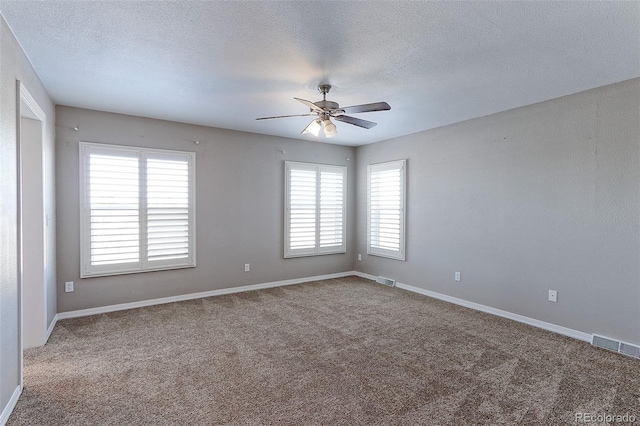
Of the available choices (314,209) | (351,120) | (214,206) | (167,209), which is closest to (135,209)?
(167,209)

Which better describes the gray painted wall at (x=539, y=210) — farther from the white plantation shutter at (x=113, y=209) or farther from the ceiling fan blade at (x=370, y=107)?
the white plantation shutter at (x=113, y=209)

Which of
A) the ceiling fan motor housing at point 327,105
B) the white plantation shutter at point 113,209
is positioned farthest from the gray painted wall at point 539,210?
the white plantation shutter at point 113,209

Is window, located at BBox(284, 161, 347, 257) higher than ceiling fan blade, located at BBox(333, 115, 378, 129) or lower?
lower

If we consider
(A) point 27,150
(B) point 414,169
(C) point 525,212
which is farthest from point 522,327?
(A) point 27,150

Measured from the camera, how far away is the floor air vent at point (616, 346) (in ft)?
Answer: 10.6

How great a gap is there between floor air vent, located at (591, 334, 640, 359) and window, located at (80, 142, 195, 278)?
197 inches

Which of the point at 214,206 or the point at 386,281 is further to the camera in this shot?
the point at 386,281

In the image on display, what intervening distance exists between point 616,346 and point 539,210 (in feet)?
5.03

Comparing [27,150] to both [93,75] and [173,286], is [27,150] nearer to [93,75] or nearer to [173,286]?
[93,75]

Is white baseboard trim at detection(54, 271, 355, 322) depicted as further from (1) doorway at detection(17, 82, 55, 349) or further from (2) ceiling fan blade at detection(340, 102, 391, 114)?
(2) ceiling fan blade at detection(340, 102, 391, 114)

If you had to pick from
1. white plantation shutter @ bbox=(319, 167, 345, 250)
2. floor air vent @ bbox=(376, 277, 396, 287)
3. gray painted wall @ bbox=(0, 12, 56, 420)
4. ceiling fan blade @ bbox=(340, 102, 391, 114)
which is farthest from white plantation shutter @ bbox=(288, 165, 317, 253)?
gray painted wall @ bbox=(0, 12, 56, 420)

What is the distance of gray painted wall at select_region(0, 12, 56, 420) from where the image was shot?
217 centimetres

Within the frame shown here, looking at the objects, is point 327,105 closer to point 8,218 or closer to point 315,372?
point 315,372

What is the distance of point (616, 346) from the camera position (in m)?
3.34
